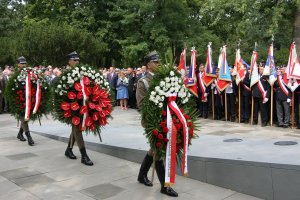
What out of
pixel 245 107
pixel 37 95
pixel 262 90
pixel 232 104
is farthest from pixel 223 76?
pixel 37 95

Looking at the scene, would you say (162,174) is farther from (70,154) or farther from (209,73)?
(209,73)

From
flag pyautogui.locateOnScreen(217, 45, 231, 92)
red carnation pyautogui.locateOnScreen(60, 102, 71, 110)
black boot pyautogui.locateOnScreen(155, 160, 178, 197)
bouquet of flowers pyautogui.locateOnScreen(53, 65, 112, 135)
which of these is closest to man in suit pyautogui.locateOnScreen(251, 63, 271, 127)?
flag pyautogui.locateOnScreen(217, 45, 231, 92)

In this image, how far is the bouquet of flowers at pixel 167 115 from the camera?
5.52m

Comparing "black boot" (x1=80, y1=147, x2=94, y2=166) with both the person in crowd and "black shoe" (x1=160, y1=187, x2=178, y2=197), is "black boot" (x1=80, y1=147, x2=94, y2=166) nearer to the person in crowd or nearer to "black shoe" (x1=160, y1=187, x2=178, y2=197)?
"black shoe" (x1=160, y1=187, x2=178, y2=197)

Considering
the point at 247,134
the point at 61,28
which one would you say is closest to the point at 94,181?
the point at 247,134

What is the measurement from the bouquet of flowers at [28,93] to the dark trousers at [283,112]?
20.5 feet

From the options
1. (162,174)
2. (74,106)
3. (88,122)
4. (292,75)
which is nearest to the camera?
(162,174)

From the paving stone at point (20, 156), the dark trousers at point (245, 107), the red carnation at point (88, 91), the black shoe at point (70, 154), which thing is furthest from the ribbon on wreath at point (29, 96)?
the dark trousers at point (245, 107)

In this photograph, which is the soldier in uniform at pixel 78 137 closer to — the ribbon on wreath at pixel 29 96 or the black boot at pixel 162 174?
the ribbon on wreath at pixel 29 96

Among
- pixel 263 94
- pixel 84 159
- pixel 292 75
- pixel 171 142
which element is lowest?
pixel 84 159

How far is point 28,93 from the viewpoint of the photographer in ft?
29.9

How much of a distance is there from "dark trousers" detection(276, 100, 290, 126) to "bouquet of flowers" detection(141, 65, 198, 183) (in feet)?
20.3

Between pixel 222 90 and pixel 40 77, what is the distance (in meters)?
5.77

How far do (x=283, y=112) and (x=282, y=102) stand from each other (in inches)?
12.8
